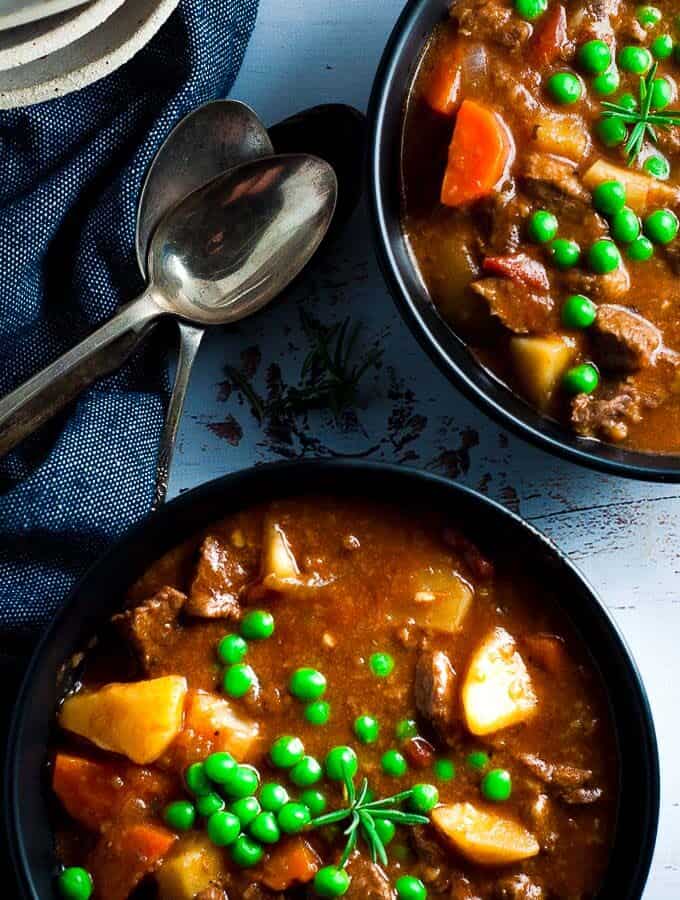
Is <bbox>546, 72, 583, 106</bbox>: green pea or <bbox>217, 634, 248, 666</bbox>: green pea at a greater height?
<bbox>546, 72, 583, 106</bbox>: green pea

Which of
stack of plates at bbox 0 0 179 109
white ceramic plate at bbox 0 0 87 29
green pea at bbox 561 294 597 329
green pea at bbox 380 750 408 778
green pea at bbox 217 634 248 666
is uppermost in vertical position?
white ceramic plate at bbox 0 0 87 29

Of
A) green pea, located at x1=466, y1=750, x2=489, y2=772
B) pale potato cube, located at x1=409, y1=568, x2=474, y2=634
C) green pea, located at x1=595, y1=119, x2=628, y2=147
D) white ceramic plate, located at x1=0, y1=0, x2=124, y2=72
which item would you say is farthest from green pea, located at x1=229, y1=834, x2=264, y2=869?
green pea, located at x1=595, y1=119, x2=628, y2=147

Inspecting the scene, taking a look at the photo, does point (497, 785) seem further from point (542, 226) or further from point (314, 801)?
point (542, 226)

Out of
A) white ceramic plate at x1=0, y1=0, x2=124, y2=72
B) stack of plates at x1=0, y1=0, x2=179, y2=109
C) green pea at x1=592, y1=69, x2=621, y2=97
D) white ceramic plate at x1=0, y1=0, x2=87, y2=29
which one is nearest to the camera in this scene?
white ceramic plate at x1=0, y1=0, x2=87, y2=29

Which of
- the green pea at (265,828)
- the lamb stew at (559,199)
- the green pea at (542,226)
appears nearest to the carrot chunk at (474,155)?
Result: the lamb stew at (559,199)

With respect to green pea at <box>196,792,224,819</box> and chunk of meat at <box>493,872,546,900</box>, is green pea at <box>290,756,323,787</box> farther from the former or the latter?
chunk of meat at <box>493,872,546,900</box>

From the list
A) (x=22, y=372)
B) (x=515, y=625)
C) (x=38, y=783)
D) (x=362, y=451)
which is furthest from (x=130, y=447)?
(x=515, y=625)
